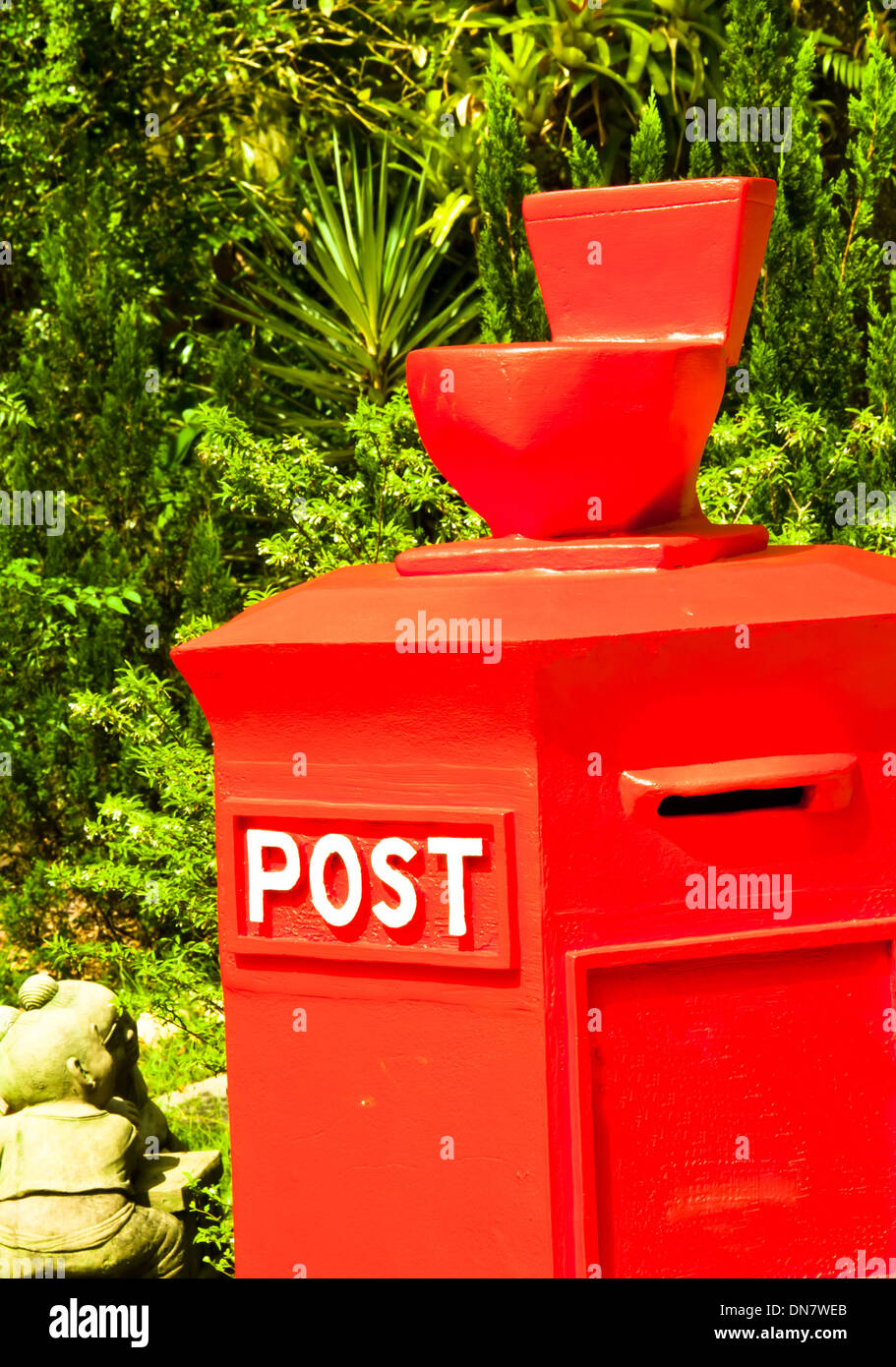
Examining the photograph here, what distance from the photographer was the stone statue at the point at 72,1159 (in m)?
3.18

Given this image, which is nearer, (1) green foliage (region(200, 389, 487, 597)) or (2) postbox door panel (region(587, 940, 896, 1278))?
(2) postbox door panel (region(587, 940, 896, 1278))

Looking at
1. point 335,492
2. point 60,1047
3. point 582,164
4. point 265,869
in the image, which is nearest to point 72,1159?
Result: point 60,1047

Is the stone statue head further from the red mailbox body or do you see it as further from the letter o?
the letter o

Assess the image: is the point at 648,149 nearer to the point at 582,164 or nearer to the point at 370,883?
the point at 582,164

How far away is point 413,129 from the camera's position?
6035 mm

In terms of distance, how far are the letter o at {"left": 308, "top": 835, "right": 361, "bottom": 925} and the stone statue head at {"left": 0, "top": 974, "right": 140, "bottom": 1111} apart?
133 cm

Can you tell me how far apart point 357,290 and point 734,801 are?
370 centimetres

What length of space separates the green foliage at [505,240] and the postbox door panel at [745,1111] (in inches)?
122

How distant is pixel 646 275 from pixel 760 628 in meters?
0.57

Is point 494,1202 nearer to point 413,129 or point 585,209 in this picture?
point 585,209

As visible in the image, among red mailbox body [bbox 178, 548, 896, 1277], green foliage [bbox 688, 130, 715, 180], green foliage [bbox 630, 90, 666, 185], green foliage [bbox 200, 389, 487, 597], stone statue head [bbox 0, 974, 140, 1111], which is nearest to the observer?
red mailbox body [bbox 178, 548, 896, 1277]

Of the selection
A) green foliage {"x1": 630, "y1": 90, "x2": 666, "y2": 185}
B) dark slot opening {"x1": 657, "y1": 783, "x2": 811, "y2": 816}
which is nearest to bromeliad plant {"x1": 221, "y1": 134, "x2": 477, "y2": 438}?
green foliage {"x1": 630, "y1": 90, "x2": 666, "y2": 185}

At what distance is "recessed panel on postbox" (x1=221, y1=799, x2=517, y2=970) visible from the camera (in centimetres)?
207

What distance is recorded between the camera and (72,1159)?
3.21m
